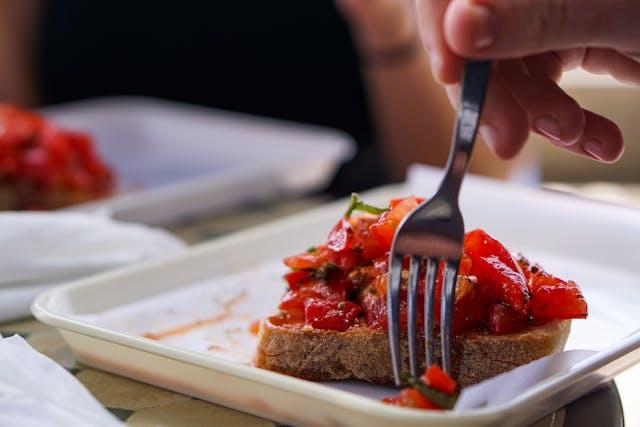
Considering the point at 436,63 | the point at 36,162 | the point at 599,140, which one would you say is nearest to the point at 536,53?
the point at 436,63

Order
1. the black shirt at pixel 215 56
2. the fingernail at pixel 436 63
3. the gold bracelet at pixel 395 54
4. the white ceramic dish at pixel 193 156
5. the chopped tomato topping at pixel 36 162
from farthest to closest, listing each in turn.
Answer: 1. the black shirt at pixel 215 56
2. the gold bracelet at pixel 395 54
3. the chopped tomato topping at pixel 36 162
4. the white ceramic dish at pixel 193 156
5. the fingernail at pixel 436 63

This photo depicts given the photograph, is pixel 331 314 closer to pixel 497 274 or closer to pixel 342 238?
pixel 342 238

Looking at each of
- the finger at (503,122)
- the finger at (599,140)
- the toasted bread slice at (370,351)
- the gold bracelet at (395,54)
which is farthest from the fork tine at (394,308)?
Answer: the gold bracelet at (395,54)

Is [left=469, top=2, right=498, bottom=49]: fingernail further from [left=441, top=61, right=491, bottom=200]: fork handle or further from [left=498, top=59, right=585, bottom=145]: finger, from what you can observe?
[left=498, top=59, right=585, bottom=145]: finger

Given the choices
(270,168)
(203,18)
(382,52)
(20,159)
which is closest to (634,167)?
(382,52)

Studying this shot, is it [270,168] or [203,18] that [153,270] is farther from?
[203,18]

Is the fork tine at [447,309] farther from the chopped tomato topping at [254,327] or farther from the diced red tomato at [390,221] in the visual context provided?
the chopped tomato topping at [254,327]

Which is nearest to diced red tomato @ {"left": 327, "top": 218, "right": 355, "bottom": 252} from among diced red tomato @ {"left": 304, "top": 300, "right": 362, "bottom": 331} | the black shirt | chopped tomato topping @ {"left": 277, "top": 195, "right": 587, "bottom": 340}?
chopped tomato topping @ {"left": 277, "top": 195, "right": 587, "bottom": 340}
